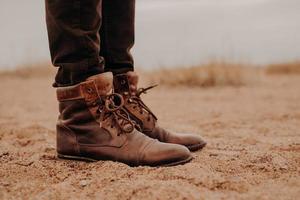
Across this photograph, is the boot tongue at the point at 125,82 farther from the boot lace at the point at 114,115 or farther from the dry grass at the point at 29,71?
the dry grass at the point at 29,71

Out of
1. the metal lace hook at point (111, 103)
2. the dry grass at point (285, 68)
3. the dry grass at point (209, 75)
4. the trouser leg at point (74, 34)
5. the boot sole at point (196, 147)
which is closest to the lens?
the trouser leg at point (74, 34)

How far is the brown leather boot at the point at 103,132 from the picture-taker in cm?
134

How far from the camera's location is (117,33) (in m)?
1.52

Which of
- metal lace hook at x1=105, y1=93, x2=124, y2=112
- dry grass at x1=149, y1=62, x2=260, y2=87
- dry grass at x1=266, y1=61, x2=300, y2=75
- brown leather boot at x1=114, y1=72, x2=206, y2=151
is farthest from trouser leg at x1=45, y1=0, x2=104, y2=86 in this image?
dry grass at x1=266, y1=61, x2=300, y2=75

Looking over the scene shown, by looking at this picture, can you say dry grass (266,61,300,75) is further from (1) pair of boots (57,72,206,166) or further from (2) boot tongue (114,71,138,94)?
(1) pair of boots (57,72,206,166)

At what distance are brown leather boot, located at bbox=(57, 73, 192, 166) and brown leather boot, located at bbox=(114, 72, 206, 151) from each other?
0.12m

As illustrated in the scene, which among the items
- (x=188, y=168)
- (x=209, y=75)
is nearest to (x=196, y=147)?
(x=188, y=168)

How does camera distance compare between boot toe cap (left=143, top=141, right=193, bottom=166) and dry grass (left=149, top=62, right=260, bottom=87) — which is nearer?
boot toe cap (left=143, top=141, right=193, bottom=166)

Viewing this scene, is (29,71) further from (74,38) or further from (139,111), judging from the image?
(74,38)

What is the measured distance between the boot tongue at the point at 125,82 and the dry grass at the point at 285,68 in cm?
652

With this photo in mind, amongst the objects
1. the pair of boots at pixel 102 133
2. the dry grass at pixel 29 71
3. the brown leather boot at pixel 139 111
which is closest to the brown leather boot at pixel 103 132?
the pair of boots at pixel 102 133

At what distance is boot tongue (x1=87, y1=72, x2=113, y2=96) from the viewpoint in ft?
4.41

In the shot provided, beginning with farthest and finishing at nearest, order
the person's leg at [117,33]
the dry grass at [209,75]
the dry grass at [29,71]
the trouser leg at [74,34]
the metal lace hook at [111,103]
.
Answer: the dry grass at [29,71] → the dry grass at [209,75] → the person's leg at [117,33] → the metal lace hook at [111,103] → the trouser leg at [74,34]

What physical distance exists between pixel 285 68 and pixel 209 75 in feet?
11.2
